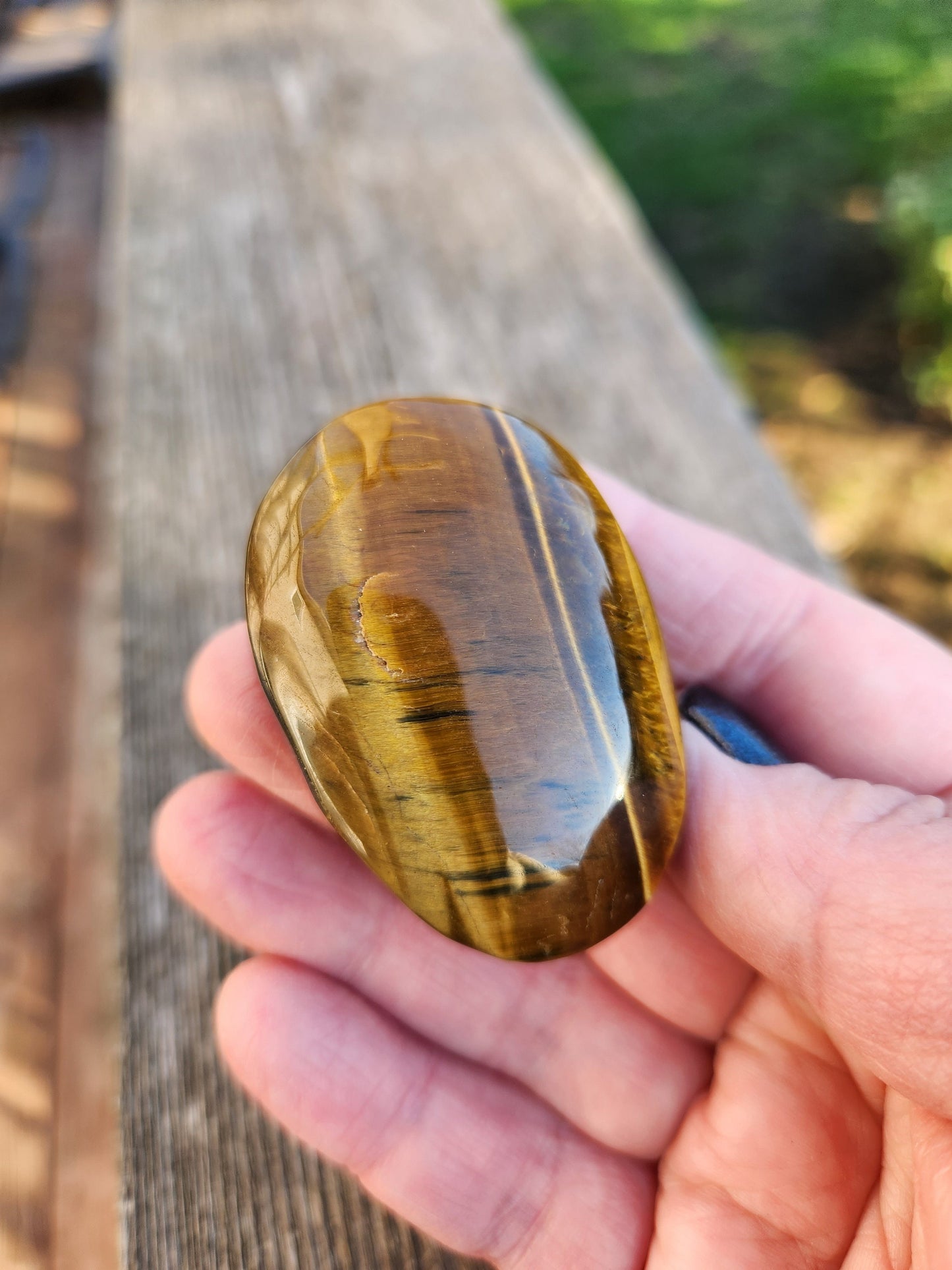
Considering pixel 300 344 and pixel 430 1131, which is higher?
pixel 300 344

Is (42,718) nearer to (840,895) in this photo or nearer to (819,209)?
(840,895)

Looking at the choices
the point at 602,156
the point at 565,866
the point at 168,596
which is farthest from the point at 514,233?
the point at 602,156

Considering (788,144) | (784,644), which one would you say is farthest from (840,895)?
(788,144)

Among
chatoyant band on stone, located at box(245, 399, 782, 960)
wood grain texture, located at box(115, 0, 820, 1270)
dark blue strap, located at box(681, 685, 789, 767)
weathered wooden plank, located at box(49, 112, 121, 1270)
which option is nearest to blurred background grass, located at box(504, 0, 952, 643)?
wood grain texture, located at box(115, 0, 820, 1270)

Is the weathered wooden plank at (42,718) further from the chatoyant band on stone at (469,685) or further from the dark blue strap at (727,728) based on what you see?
the dark blue strap at (727,728)

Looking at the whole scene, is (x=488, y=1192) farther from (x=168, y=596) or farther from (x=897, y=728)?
(x=168, y=596)

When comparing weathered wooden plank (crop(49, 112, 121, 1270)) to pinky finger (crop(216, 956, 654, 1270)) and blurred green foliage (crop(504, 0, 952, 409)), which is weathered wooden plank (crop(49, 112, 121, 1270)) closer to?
pinky finger (crop(216, 956, 654, 1270))
